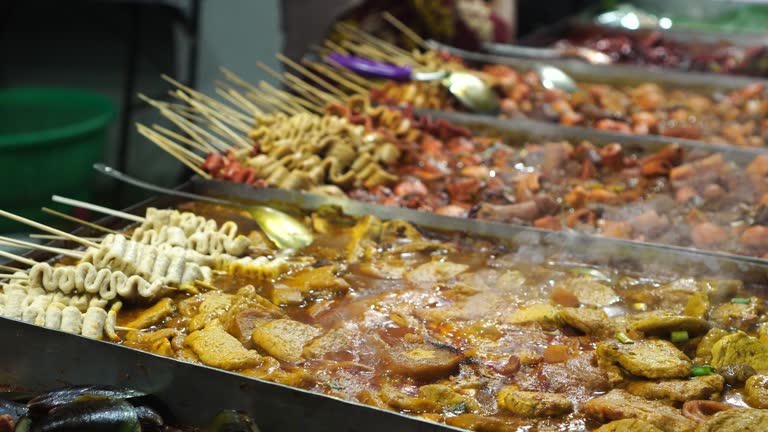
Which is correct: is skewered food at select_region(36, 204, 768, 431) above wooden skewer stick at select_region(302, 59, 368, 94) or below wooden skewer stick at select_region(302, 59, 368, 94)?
below

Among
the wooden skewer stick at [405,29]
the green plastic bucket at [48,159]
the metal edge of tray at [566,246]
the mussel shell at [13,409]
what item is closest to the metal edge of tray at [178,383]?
the mussel shell at [13,409]

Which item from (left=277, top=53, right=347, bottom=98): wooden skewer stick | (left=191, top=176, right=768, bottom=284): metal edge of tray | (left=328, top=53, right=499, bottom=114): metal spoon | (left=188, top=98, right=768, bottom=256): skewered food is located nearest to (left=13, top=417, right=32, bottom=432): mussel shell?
(left=191, top=176, right=768, bottom=284): metal edge of tray

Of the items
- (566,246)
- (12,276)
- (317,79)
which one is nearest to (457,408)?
(566,246)

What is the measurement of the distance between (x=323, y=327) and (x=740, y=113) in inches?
155

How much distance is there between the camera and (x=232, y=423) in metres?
2.13

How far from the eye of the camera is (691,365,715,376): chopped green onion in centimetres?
255

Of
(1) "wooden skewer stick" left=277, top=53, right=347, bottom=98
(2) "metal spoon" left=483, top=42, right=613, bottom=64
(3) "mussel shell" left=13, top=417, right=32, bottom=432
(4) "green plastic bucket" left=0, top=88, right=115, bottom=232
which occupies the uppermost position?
(2) "metal spoon" left=483, top=42, right=613, bottom=64

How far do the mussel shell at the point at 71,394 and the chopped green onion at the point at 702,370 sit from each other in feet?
5.47

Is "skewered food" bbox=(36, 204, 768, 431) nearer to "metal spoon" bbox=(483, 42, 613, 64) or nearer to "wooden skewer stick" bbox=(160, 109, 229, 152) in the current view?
"wooden skewer stick" bbox=(160, 109, 229, 152)

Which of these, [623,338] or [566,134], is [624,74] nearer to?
[566,134]

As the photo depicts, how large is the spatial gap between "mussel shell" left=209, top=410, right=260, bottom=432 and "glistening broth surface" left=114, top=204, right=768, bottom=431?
25 cm

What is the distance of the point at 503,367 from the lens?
2.58 m

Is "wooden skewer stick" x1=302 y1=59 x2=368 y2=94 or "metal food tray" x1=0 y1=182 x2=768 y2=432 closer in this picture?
"metal food tray" x1=0 y1=182 x2=768 y2=432

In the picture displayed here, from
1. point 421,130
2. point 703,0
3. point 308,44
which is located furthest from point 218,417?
point 703,0
